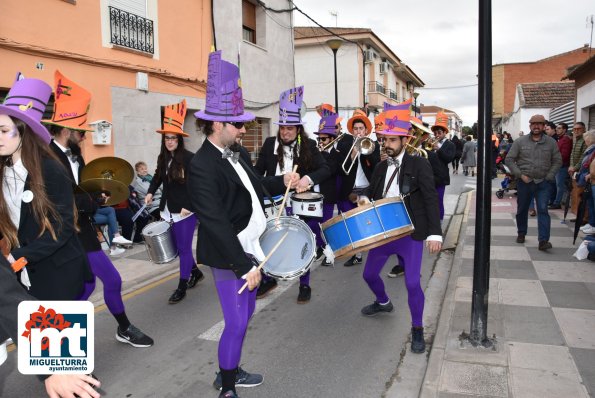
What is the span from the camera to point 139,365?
400 centimetres

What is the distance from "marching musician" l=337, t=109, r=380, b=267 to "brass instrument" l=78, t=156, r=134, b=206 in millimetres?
2916

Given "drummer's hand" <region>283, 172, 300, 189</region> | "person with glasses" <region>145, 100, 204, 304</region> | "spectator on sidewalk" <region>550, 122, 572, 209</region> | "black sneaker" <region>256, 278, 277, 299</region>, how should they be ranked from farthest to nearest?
"spectator on sidewalk" <region>550, 122, 572, 209</region> < "black sneaker" <region>256, 278, 277, 299</region> < "person with glasses" <region>145, 100, 204, 304</region> < "drummer's hand" <region>283, 172, 300, 189</region>

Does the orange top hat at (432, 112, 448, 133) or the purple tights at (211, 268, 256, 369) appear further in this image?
the orange top hat at (432, 112, 448, 133)

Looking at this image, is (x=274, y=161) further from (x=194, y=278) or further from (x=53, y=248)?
(x=53, y=248)

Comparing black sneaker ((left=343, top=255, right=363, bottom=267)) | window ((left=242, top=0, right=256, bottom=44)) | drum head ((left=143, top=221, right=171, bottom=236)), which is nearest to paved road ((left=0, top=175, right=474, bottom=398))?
drum head ((left=143, top=221, right=171, bottom=236))

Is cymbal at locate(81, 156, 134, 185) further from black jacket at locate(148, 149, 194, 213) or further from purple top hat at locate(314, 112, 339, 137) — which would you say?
purple top hat at locate(314, 112, 339, 137)

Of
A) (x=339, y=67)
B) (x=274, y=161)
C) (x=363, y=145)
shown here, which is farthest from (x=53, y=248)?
(x=339, y=67)

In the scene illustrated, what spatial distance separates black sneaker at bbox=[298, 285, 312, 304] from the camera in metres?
5.44

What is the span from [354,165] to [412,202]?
8.82 feet

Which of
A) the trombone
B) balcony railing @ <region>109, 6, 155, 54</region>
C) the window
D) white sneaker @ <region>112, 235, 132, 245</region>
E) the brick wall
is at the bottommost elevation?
white sneaker @ <region>112, 235, 132, 245</region>

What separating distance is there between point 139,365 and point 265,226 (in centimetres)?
185

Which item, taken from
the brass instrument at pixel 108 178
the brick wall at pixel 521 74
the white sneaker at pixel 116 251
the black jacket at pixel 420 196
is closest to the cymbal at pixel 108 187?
the brass instrument at pixel 108 178

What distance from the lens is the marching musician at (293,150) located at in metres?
5.05

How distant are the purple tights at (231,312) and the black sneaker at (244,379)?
481 mm
